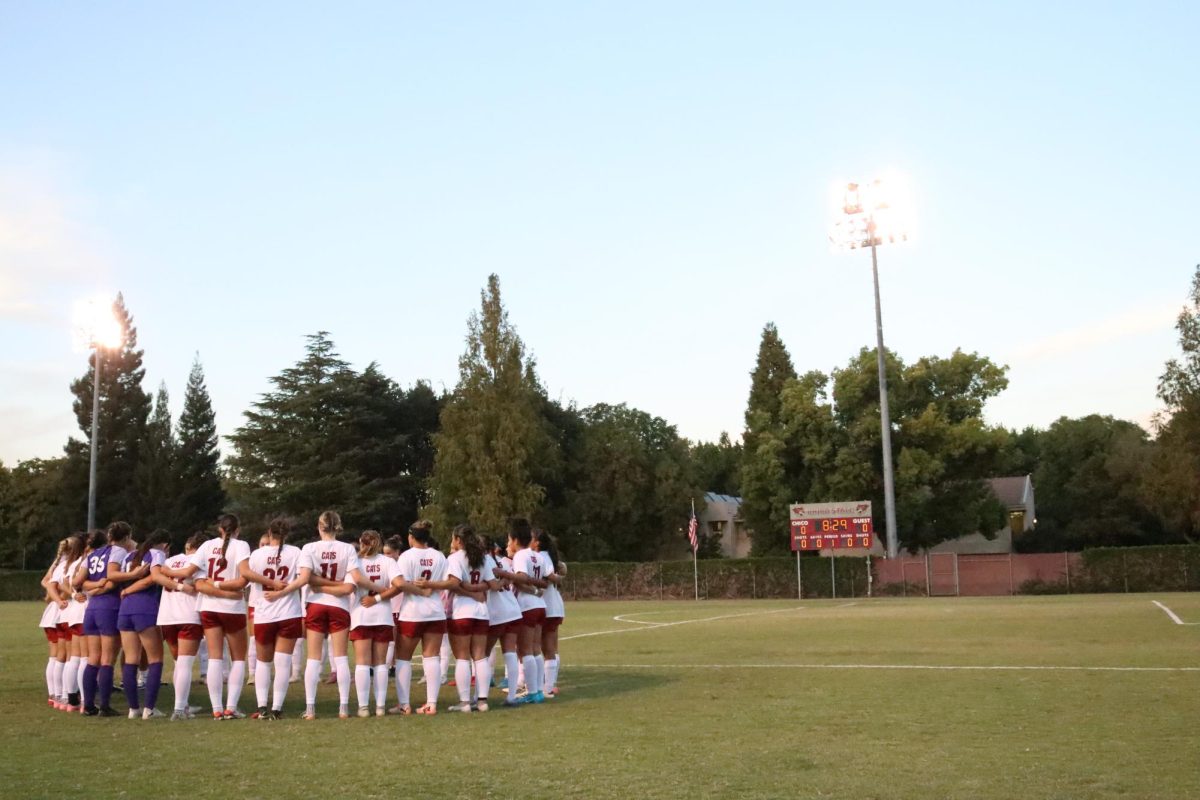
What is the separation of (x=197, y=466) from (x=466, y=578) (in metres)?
79.1

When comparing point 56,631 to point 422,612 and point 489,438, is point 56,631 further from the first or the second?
point 489,438

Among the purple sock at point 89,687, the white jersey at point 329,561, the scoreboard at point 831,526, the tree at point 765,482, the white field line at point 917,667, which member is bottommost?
the white field line at point 917,667

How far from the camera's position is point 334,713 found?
12.4 m

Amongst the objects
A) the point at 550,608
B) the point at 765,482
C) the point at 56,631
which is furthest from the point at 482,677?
the point at 765,482

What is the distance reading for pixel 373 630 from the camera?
12062 millimetres

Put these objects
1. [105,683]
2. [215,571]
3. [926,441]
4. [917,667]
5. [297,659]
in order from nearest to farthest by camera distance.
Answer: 1. [215,571]
2. [105,683]
3. [917,667]
4. [297,659]
5. [926,441]

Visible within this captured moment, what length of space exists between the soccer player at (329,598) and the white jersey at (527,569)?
2.01 m

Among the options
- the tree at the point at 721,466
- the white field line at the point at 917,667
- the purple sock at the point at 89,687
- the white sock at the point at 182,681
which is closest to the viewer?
the white sock at the point at 182,681

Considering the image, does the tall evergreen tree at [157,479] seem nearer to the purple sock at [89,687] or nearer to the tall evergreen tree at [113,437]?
the tall evergreen tree at [113,437]

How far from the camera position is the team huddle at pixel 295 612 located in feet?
38.8

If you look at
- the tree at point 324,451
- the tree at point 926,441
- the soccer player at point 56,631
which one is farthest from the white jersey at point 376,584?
the tree at point 324,451

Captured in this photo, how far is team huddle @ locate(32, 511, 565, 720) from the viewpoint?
11.8 metres

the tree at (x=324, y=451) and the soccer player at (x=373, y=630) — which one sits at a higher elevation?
the tree at (x=324, y=451)

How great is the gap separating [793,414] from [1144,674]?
5172 centimetres
